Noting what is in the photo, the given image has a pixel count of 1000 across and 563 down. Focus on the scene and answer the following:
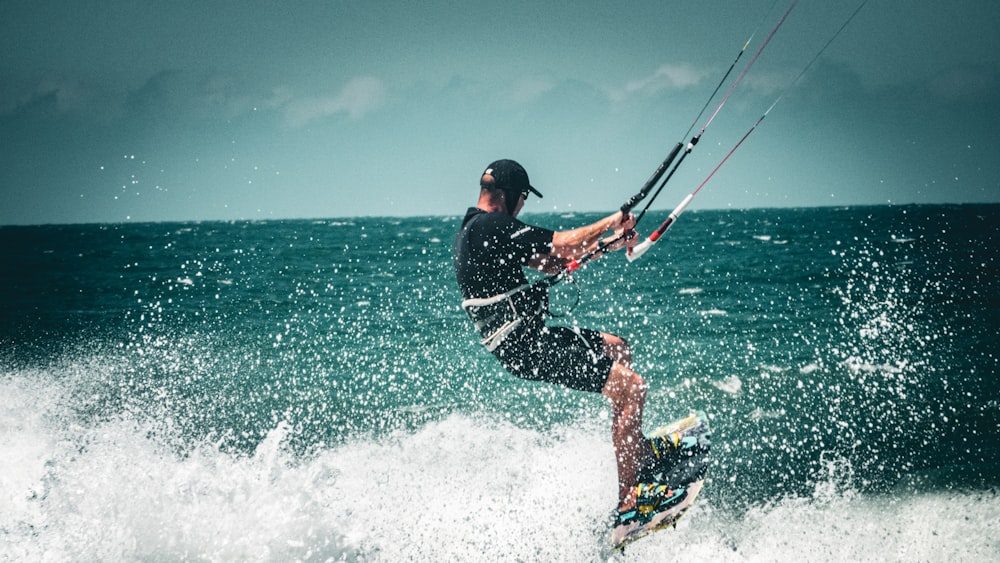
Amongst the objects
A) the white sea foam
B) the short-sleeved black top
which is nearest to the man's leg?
the short-sleeved black top

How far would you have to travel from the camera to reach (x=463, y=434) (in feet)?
25.4

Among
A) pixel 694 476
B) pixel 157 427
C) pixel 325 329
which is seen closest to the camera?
pixel 694 476

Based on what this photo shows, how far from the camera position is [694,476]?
4.39m

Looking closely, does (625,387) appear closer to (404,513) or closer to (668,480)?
(668,480)

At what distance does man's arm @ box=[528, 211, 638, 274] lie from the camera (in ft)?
12.6

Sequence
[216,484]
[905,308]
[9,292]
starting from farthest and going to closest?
[9,292], [905,308], [216,484]

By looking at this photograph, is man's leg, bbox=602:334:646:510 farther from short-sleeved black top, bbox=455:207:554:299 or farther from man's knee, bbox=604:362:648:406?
short-sleeved black top, bbox=455:207:554:299

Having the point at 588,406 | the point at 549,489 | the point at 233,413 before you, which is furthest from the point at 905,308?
the point at 233,413

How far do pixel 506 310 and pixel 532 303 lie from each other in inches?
7.0

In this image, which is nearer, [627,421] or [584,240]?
[584,240]

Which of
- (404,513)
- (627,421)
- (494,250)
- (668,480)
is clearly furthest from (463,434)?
(494,250)

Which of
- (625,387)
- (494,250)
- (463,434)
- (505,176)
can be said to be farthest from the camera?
(463,434)

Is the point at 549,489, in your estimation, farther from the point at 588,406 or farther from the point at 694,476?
the point at 588,406

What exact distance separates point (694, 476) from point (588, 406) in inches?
169
